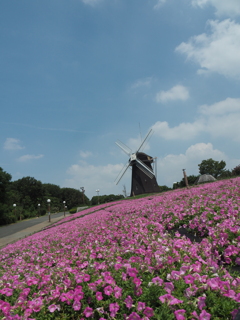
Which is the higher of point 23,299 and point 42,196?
point 42,196

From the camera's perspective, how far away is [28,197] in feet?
267

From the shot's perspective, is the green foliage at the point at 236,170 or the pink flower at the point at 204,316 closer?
the pink flower at the point at 204,316

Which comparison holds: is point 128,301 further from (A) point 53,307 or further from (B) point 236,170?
(B) point 236,170

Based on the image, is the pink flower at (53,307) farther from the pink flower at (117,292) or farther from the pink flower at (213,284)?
the pink flower at (213,284)

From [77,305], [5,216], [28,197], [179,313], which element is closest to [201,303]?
[179,313]

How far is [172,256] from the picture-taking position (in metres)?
3.99

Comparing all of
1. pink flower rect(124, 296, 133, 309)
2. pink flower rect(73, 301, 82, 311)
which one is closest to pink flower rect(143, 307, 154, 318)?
pink flower rect(124, 296, 133, 309)

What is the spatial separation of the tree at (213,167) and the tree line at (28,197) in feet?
146

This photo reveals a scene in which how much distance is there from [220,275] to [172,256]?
2.75ft

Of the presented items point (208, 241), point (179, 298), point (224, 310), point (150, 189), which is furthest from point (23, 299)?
point (150, 189)

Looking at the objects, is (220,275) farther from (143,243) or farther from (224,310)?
(143,243)

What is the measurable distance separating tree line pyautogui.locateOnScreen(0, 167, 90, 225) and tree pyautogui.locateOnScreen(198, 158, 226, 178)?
146 ft

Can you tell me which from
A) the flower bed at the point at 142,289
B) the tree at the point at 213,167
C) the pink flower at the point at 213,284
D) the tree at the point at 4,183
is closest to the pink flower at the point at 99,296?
the flower bed at the point at 142,289

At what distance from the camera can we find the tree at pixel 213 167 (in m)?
82.4
